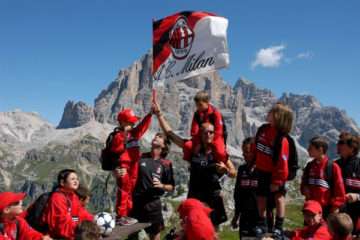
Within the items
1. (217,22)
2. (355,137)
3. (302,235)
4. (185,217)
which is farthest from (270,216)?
(217,22)

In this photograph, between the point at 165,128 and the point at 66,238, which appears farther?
the point at 165,128

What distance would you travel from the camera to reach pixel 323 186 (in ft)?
35.2

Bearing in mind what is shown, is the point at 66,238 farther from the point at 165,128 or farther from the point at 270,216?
the point at 270,216

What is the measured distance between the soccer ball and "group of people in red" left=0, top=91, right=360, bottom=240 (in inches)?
10.4

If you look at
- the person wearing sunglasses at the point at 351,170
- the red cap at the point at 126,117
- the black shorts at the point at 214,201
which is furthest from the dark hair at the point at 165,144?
the person wearing sunglasses at the point at 351,170

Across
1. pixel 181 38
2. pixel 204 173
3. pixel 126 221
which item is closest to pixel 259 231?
pixel 204 173

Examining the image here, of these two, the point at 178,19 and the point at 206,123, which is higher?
the point at 178,19

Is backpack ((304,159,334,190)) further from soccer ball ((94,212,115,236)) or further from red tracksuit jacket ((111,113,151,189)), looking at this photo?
soccer ball ((94,212,115,236))

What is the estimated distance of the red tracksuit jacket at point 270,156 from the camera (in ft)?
31.7

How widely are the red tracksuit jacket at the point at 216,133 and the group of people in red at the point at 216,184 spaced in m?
0.02

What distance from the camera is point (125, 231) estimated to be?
1034 cm

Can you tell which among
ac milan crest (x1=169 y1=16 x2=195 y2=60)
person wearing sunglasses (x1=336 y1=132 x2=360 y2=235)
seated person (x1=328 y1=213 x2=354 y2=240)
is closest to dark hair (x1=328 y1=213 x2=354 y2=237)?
seated person (x1=328 y1=213 x2=354 y2=240)

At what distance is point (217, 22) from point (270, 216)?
17.0 ft

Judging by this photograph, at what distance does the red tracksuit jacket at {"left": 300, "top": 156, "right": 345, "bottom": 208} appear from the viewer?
1053 centimetres
